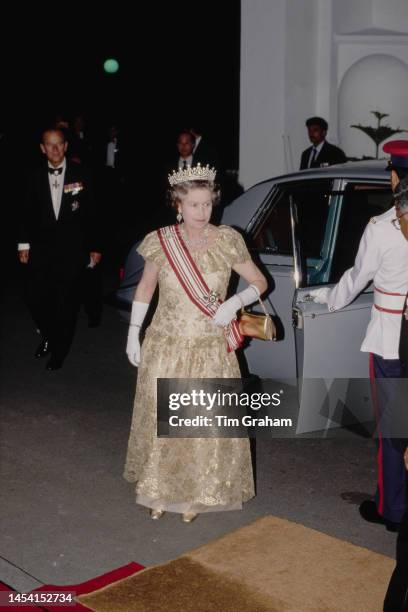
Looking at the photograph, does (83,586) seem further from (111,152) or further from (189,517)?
(111,152)

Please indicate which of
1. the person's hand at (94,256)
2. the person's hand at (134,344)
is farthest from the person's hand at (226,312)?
Result: the person's hand at (94,256)

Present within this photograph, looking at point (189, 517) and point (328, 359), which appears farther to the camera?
point (328, 359)

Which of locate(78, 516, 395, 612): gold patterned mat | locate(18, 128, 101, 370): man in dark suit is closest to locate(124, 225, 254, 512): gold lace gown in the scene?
locate(78, 516, 395, 612): gold patterned mat

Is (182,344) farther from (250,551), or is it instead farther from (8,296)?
(8,296)

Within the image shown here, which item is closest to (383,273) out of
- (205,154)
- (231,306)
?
(231,306)

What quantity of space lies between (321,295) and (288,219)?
1.75 metres

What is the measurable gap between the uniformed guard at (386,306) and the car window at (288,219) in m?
1.58

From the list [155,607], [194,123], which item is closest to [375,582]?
[155,607]

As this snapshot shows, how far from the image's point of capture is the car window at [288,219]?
6.25m

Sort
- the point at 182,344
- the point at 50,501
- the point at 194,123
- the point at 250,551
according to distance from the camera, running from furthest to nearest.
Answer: the point at 194,123 < the point at 50,501 < the point at 182,344 < the point at 250,551

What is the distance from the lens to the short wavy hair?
4707 mm

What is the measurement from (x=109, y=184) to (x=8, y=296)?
354 inches

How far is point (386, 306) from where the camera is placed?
174 inches

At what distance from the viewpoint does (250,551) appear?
4.50m
